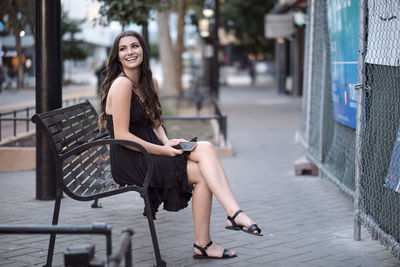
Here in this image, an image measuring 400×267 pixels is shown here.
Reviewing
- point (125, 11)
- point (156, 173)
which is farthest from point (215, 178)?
point (125, 11)

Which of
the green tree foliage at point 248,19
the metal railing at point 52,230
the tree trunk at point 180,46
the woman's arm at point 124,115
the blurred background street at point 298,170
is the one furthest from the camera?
the green tree foliage at point 248,19

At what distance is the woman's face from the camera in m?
4.85

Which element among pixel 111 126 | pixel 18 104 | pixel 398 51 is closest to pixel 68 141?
pixel 111 126

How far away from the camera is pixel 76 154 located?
183 inches

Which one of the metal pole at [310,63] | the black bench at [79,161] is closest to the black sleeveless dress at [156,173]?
the black bench at [79,161]

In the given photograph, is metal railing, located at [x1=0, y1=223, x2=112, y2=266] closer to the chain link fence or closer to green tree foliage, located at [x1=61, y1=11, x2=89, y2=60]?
the chain link fence

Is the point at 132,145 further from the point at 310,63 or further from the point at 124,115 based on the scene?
the point at 310,63

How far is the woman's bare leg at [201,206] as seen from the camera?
15.0ft

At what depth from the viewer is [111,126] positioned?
15.8ft

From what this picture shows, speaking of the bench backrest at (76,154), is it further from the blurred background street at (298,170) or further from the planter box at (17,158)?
the planter box at (17,158)

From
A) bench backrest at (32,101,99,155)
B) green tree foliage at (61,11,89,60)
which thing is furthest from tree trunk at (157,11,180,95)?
bench backrest at (32,101,99,155)

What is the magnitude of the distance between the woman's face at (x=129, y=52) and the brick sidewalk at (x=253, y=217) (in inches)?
54.2

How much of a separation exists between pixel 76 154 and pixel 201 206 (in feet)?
3.14

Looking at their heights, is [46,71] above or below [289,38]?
below
